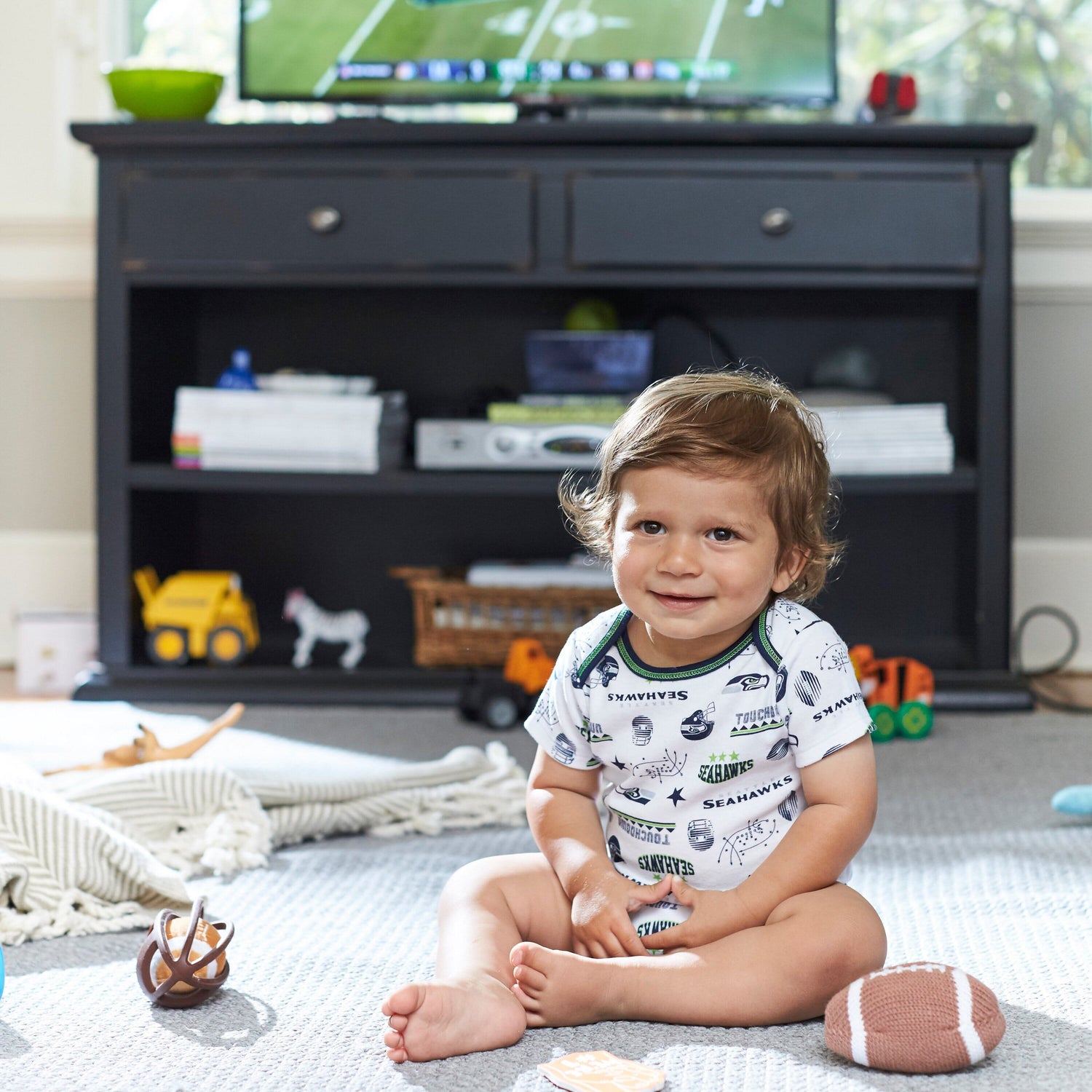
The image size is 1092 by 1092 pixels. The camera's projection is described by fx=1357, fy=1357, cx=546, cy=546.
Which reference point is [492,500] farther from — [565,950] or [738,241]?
[565,950]

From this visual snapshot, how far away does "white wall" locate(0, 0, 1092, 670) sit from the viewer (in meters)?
2.18

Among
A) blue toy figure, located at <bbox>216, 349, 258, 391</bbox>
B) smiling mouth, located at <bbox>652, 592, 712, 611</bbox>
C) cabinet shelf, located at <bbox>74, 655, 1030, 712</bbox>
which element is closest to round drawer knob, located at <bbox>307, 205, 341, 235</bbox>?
blue toy figure, located at <bbox>216, 349, 258, 391</bbox>

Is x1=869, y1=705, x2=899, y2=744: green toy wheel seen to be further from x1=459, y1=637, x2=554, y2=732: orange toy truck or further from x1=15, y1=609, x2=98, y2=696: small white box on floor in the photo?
x1=15, y1=609, x2=98, y2=696: small white box on floor

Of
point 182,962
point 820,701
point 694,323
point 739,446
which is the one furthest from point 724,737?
point 694,323

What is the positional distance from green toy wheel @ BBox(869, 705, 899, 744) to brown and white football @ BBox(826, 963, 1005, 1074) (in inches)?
36.0

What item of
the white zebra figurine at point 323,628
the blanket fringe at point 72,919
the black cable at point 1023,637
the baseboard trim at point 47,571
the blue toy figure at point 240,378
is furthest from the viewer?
the baseboard trim at point 47,571

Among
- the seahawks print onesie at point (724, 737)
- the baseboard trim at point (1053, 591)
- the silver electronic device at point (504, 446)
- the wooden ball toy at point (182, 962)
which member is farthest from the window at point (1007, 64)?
Answer: the wooden ball toy at point (182, 962)

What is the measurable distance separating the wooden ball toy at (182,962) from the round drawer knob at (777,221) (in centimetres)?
128

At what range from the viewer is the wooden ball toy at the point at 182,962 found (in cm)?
84

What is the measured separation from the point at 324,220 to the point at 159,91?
32 centimetres

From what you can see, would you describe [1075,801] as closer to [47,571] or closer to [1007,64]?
[1007,64]

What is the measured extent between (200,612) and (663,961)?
1282 millimetres

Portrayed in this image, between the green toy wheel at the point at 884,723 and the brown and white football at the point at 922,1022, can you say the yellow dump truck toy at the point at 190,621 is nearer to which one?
the green toy wheel at the point at 884,723

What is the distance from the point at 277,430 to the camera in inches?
74.9
